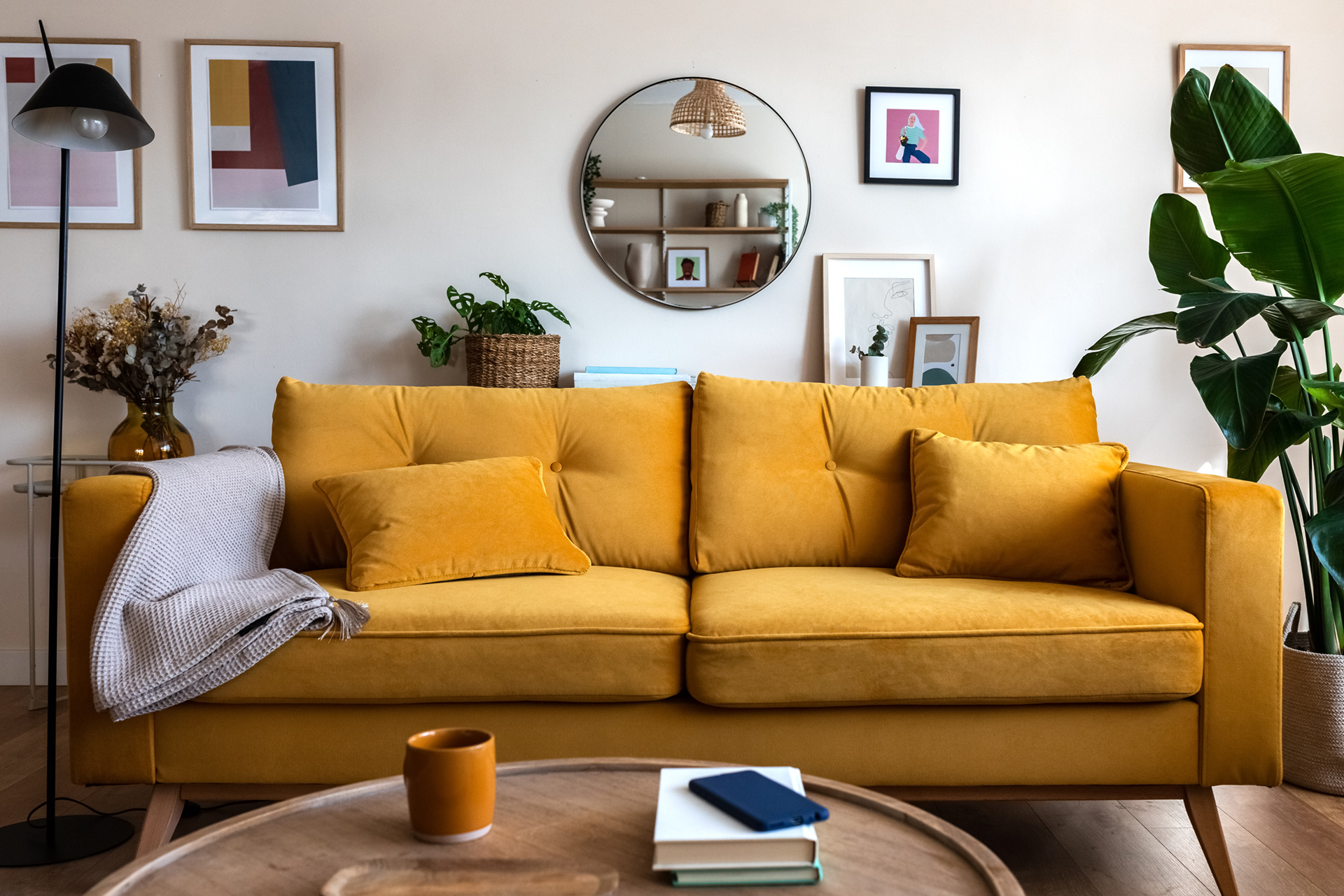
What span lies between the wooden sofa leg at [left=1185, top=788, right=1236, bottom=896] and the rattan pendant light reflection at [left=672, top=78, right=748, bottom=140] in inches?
81.4

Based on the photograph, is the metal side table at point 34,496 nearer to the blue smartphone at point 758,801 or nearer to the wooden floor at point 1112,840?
the wooden floor at point 1112,840

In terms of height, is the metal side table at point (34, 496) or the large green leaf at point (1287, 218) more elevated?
the large green leaf at point (1287, 218)

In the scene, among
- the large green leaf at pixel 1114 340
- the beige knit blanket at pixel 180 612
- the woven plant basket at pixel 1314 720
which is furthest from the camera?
the large green leaf at pixel 1114 340

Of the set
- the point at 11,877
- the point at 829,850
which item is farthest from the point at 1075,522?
the point at 11,877

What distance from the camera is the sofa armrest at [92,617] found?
166 centimetres

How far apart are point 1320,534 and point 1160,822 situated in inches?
26.4

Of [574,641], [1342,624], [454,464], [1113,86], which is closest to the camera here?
[574,641]

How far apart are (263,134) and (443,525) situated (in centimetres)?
155

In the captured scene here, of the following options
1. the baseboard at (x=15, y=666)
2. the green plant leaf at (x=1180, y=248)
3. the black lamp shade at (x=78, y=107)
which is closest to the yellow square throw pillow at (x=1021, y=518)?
the green plant leaf at (x=1180, y=248)

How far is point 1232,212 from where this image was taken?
2.10m

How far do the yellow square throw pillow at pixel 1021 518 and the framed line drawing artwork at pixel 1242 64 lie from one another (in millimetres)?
1382

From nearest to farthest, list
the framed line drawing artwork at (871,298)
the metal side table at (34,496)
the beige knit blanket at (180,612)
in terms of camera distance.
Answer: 1. the beige knit blanket at (180,612)
2. the metal side table at (34,496)
3. the framed line drawing artwork at (871,298)

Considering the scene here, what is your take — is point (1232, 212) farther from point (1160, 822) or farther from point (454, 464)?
point (454, 464)

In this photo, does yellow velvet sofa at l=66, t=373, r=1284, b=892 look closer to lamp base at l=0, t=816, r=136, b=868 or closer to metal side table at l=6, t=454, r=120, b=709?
lamp base at l=0, t=816, r=136, b=868
